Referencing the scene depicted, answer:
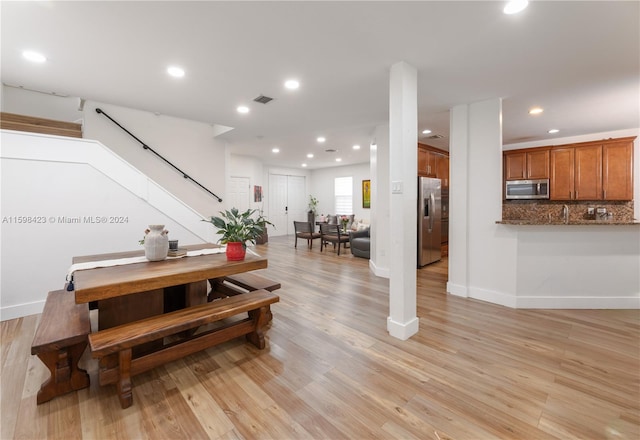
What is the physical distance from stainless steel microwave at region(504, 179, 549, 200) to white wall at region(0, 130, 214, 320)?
6.59 meters

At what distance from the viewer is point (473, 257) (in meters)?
3.65

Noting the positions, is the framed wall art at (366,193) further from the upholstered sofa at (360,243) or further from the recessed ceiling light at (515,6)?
the recessed ceiling light at (515,6)

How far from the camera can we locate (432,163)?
574cm

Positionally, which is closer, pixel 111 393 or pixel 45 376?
pixel 111 393

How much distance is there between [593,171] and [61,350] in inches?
297

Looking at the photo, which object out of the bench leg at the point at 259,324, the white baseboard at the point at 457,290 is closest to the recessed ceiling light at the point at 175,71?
the bench leg at the point at 259,324

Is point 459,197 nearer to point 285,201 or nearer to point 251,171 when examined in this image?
point 251,171

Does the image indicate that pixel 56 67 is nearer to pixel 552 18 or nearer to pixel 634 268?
pixel 552 18

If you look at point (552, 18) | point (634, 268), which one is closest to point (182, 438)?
point (552, 18)

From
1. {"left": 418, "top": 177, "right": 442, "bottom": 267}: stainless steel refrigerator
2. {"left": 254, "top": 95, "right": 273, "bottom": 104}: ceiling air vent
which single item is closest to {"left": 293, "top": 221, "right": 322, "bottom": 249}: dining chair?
{"left": 418, "top": 177, "right": 442, "bottom": 267}: stainless steel refrigerator

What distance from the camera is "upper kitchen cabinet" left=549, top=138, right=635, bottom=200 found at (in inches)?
185

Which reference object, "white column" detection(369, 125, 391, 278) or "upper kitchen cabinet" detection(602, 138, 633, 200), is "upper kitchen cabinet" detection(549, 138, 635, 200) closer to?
"upper kitchen cabinet" detection(602, 138, 633, 200)

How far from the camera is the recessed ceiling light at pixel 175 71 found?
2.72 metres

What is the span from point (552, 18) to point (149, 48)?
318 cm
